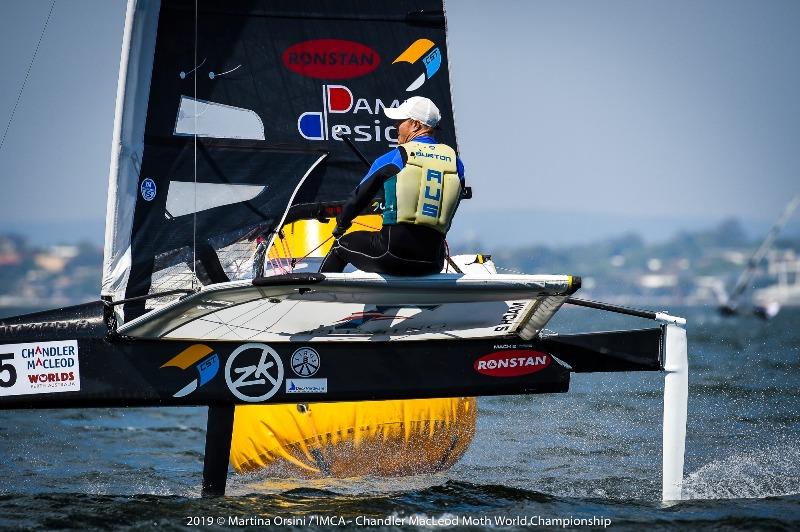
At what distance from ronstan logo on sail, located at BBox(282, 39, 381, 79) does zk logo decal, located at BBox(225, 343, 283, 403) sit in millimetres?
1683

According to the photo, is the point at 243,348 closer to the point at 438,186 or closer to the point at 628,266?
the point at 438,186

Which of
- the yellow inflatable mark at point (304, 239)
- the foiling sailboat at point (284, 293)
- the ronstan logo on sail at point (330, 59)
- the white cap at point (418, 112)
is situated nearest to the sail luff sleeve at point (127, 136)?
the foiling sailboat at point (284, 293)

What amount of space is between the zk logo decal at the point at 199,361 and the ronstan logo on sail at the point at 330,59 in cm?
171

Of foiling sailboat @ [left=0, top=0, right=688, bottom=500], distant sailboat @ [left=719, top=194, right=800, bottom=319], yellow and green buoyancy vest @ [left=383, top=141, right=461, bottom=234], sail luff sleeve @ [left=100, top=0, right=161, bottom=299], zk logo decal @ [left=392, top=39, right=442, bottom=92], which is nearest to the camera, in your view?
yellow and green buoyancy vest @ [left=383, top=141, right=461, bottom=234]

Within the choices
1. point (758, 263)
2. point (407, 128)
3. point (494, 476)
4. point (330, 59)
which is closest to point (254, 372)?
point (407, 128)

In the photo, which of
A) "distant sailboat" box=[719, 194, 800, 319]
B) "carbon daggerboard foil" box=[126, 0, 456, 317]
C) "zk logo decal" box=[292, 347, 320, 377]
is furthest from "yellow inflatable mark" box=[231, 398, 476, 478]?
"distant sailboat" box=[719, 194, 800, 319]

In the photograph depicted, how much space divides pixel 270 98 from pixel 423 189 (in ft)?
5.05

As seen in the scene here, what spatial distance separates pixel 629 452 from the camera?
645 cm

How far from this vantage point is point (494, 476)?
5840mm

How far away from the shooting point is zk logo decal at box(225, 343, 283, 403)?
198 inches

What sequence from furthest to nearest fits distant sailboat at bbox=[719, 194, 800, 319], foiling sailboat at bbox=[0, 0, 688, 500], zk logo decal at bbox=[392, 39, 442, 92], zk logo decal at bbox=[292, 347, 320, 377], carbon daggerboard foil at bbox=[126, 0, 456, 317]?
distant sailboat at bbox=[719, 194, 800, 319] < zk logo decal at bbox=[392, 39, 442, 92] < carbon daggerboard foil at bbox=[126, 0, 456, 317] < zk logo decal at bbox=[292, 347, 320, 377] < foiling sailboat at bbox=[0, 0, 688, 500]

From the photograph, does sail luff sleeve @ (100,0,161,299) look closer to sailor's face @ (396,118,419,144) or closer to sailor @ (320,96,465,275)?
sailor @ (320,96,465,275)

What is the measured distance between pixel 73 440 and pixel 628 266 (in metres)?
127

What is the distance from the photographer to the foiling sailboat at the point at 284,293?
4953 millimetres
